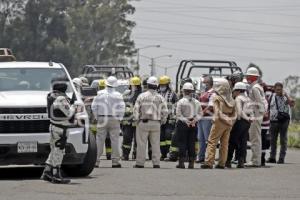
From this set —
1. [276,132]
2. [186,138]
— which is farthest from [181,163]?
[276,132]

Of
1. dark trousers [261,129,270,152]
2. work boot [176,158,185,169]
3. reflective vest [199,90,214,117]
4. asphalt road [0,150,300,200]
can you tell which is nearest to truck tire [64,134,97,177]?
asphalt road [0,150,300,200]

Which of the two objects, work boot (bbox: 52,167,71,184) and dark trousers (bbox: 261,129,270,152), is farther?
dark trousers (bbox: 261,129,270,152)

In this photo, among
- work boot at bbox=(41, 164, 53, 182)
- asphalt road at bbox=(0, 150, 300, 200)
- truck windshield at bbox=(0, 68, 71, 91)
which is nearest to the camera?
asphalt road at bbox=(0, 150, 300, 200)

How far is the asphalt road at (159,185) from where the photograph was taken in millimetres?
13336

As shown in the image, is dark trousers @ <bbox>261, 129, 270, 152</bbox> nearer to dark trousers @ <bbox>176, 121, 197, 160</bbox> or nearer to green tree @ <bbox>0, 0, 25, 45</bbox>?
dark trousers @ <bbox>176, 121, 197, 160</bbox>

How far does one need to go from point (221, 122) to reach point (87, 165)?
11.9ft

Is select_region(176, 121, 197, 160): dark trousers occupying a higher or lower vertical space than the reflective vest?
lower

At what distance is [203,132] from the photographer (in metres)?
21.0

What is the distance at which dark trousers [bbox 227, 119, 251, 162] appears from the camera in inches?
769

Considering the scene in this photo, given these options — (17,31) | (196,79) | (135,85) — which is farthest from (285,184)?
(17,31)

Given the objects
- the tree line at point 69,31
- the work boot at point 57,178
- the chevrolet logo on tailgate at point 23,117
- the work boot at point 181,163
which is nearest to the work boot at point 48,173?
the work boot at point 57,178

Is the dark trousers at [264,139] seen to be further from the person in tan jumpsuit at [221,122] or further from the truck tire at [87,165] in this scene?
the truck tire at [87,165]

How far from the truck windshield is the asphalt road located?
151cm

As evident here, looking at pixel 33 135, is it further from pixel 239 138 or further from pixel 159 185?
pixel 239 138
